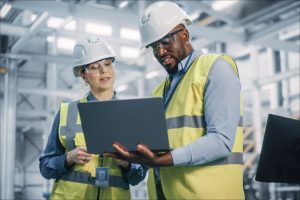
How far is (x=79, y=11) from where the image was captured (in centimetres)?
617

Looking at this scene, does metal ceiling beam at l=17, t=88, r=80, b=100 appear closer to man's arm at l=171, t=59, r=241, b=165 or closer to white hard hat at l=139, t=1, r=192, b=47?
white hard hat at l=139, t=1, r=192, b=47

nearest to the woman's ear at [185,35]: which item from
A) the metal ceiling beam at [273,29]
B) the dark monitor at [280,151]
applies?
the dark monitor at [280,151]

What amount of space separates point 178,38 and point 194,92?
1.07 ft

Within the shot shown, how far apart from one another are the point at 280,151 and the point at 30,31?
6.64 metres

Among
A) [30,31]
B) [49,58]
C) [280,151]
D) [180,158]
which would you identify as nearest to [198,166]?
[180,158]

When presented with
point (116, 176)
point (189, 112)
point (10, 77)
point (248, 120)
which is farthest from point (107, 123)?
point (248, 120)

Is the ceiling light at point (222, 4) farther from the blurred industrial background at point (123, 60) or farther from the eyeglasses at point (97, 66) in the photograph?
the eyeglasses at point (97, 66)

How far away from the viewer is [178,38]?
7.21 feet

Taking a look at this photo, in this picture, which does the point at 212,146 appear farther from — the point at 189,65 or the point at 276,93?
the point at 276,93

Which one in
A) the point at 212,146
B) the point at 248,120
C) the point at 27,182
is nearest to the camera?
the point at 212,146

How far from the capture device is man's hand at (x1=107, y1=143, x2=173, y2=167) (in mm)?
1876

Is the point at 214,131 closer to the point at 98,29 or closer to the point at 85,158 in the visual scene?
the point at 85,158

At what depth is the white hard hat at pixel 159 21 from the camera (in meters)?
2.19

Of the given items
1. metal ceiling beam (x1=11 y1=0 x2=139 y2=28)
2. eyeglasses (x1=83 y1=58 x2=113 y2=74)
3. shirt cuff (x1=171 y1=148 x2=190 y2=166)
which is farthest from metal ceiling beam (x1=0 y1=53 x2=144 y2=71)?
shirt cuff (x1=171 y1=148 x2=190 y2=166)
